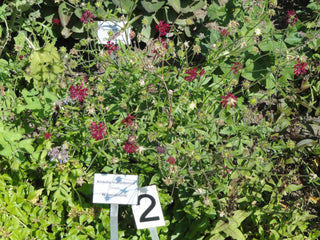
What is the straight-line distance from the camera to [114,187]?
1735 mm

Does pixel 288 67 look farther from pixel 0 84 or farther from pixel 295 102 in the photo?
pixel 0 84

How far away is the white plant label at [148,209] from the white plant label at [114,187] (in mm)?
51

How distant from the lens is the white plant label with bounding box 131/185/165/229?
Answer: 1730 millimetres

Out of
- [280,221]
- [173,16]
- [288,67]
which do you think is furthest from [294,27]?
[280,221]

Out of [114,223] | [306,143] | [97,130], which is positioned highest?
[97,130]

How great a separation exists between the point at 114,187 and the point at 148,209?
7.4 inches

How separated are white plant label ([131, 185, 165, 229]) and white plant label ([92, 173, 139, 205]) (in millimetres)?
51

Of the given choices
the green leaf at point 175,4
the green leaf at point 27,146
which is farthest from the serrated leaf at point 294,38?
the green leaf at point 27,146

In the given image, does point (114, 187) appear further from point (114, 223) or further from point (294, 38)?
point (294, 38)

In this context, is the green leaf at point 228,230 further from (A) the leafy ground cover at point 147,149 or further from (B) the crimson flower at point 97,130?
(B) the crimson flower at point 97,130

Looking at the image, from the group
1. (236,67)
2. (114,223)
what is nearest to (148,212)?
(114,223)

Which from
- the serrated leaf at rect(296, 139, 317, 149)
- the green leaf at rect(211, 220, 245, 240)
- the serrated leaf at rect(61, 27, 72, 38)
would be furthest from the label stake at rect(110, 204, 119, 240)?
the serrated leaf at rect(61, 27, 72, 38)

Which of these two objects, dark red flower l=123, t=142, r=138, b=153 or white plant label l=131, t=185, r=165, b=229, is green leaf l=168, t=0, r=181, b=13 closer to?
dark red flower l=123, t=142, r=138, b=153

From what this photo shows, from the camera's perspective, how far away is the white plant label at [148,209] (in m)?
1.73
